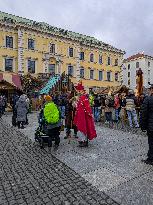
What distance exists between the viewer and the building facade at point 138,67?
201 ft

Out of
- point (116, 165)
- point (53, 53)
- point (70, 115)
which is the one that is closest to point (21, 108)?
point (70, 115)

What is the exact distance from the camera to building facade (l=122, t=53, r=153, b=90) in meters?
61.2

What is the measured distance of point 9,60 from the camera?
35.2m

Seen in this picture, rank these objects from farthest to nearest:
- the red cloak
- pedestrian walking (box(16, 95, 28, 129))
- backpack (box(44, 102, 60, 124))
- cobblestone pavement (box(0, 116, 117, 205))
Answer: pedestrian walking (box(16, 95, 28, 129))
the red cloak
backpack (box(44, 102, 60, 124))
cobblestone pavement (box(0, 116, 117, 205))

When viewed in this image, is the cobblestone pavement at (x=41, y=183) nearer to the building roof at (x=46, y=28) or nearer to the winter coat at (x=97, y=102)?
the winter coat at (x=97, y=102)

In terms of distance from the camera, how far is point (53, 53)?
1533 inches

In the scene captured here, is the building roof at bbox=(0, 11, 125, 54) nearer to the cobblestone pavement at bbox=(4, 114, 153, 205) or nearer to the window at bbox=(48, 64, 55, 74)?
the window at bbox=(48, 64, 55, 74)

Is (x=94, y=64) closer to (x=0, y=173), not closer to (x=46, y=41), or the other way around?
(x=46, y=41)

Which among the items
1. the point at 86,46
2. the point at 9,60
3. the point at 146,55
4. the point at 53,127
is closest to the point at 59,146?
the point at 53,127

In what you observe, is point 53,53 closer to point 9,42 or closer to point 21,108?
point 9,42

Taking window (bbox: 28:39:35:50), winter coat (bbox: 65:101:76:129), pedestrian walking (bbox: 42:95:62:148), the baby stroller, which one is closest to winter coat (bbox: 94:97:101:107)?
winter coat (bbox: 65:101:76:129)

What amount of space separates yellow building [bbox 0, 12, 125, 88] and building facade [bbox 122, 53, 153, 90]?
46.4 feet

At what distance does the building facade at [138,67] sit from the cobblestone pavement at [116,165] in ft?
170

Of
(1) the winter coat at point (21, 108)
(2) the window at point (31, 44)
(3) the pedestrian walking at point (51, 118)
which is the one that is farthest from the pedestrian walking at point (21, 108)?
(2) the window at point (31, 44)
